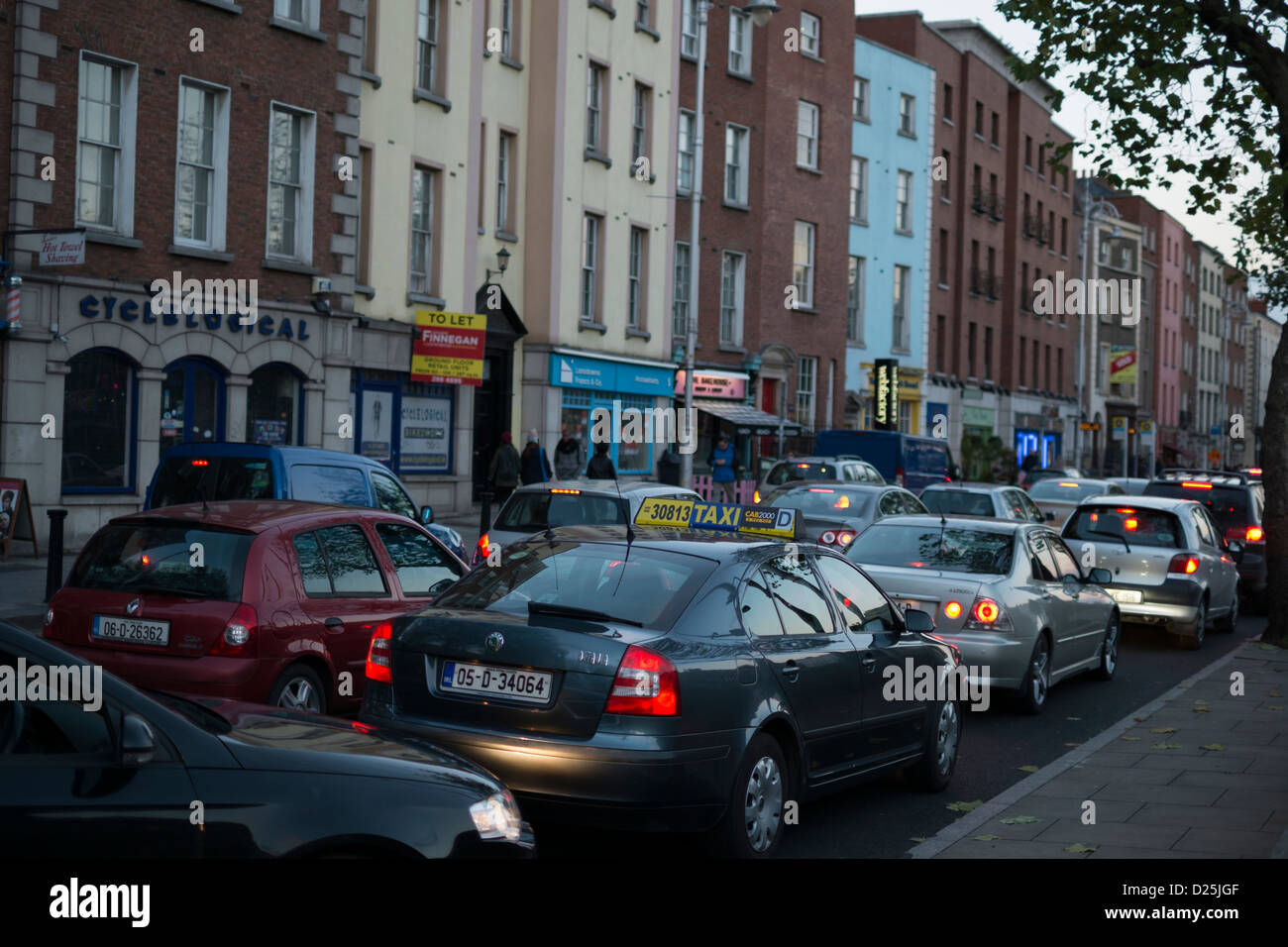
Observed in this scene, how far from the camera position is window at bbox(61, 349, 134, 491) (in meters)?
20.5

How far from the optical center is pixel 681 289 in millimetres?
38719

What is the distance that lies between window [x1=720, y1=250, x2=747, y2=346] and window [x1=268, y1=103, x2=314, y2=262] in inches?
690

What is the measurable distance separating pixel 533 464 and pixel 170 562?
18.6 meters

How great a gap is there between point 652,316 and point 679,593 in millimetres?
29719

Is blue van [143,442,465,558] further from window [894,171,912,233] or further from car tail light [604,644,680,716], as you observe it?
window [894,171,912,233]

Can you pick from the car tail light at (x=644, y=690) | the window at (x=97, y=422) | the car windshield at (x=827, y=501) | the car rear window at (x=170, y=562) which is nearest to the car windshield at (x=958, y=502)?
the car windshield at (x=827, y=501)

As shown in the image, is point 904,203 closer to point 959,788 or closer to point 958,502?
point 958,502

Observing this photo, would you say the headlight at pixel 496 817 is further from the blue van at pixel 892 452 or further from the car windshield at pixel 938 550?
the blue van at pixel 892 452

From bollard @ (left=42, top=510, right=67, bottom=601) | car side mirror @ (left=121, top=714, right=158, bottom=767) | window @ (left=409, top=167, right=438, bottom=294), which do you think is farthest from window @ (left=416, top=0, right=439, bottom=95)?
car side mirror @ (left=121, top=714, right=158, bottom=767)

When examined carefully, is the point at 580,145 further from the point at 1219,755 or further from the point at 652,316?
the point at 1219,755

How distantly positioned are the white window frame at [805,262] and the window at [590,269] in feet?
34.9

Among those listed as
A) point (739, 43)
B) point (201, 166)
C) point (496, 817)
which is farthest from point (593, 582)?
point (739, 43)
